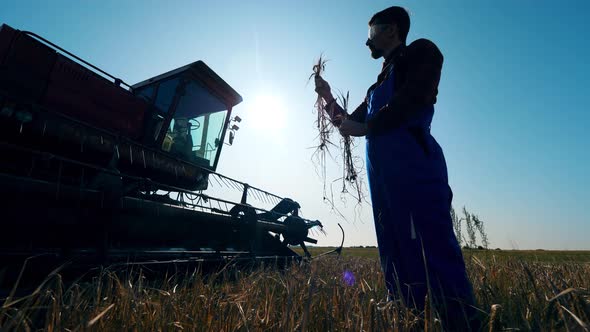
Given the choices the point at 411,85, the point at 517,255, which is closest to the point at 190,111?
the point at 411,85

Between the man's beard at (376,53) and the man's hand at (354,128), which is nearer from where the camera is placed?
the man's hand at (354,128)

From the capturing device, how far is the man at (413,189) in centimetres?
179

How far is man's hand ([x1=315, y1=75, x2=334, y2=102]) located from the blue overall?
1.90ft

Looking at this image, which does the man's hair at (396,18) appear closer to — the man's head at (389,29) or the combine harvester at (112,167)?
the man's head at (389,29)

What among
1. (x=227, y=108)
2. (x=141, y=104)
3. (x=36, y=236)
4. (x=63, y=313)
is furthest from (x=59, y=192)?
(x=227, y=108)

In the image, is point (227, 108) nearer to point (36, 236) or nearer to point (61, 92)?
point (61, 92)

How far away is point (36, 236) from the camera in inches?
141

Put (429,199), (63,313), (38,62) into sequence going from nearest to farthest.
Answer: (63,313) → (429,199) → (38,62)

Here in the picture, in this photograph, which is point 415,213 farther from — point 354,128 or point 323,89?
point 323,89

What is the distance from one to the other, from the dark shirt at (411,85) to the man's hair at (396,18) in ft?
0.88

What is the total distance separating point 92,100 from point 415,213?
5304mm

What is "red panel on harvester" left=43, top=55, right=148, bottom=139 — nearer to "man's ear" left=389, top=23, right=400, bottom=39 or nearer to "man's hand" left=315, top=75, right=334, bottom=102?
"man's hand" left=315, top=75, right=334, bottom=102

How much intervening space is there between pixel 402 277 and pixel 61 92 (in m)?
5.21

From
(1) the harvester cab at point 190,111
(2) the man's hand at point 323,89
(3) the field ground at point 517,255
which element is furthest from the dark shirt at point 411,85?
(1) the harvester cab at point 190,111
